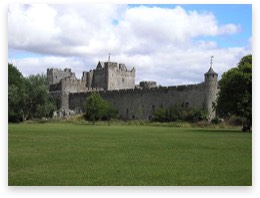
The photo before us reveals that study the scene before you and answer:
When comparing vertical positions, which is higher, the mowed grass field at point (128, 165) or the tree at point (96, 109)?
the tree at point (96, 109)

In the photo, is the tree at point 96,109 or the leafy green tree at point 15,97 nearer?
the leafy green tree at point 15,97

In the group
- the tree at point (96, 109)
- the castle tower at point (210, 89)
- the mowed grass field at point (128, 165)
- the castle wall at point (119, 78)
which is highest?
the castle wall at point (119, 78)

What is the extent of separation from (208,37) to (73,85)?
180 feet

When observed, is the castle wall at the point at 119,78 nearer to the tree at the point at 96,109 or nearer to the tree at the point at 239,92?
the tree at the point at 96,109

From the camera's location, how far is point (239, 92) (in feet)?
88.4

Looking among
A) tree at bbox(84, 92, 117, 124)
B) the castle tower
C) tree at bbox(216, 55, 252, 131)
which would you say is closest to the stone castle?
the castle tower

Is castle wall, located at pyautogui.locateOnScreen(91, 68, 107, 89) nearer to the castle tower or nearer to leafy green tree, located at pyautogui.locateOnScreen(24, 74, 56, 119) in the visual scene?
the castle tower

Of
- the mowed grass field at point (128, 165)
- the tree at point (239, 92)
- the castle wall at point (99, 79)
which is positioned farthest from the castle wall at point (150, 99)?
the mowed grass field at point (128, 165)

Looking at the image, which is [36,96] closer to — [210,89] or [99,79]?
[210,89]

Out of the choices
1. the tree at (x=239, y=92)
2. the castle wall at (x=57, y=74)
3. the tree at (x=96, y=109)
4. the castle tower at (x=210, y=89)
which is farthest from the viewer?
the castle wall at (x=57, y=74)

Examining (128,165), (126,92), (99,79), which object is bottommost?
(128,165)

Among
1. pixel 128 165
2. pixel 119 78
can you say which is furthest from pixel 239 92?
pixel 119 78

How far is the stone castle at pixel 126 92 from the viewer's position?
4681 cm

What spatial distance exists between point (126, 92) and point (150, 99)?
151 inches
